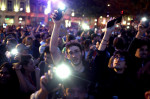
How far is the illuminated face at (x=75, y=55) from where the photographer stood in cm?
279

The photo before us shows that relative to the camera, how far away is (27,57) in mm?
3148

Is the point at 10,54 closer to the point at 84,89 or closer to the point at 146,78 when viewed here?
the point at 84,89

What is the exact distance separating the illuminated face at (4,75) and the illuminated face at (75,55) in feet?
3.57

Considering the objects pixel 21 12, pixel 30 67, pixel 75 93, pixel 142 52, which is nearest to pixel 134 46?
pixel 142 52

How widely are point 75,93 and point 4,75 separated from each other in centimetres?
136

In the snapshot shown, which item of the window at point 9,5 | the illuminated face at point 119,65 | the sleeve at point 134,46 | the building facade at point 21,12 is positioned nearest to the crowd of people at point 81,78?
the illuminated face at point 119,65

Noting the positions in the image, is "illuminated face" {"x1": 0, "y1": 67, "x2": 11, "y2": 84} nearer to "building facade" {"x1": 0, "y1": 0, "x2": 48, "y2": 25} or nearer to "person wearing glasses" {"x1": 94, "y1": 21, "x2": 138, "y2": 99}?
"person wearing glasses" {"x1": 94, "y1": 21, "x2": 138, "y2": 99}

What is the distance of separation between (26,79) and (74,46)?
1045 millimetres

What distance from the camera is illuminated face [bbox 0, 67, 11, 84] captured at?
2.84 m

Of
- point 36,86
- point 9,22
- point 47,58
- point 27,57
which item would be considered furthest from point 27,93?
point 9,22

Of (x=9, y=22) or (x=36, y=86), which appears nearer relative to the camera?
(x=36, y=86)

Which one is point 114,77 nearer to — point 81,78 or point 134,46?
point 81,78

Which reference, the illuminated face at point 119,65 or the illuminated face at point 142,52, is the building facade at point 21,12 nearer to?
the illuminated face at point 142,52

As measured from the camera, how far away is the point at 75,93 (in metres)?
2.27
